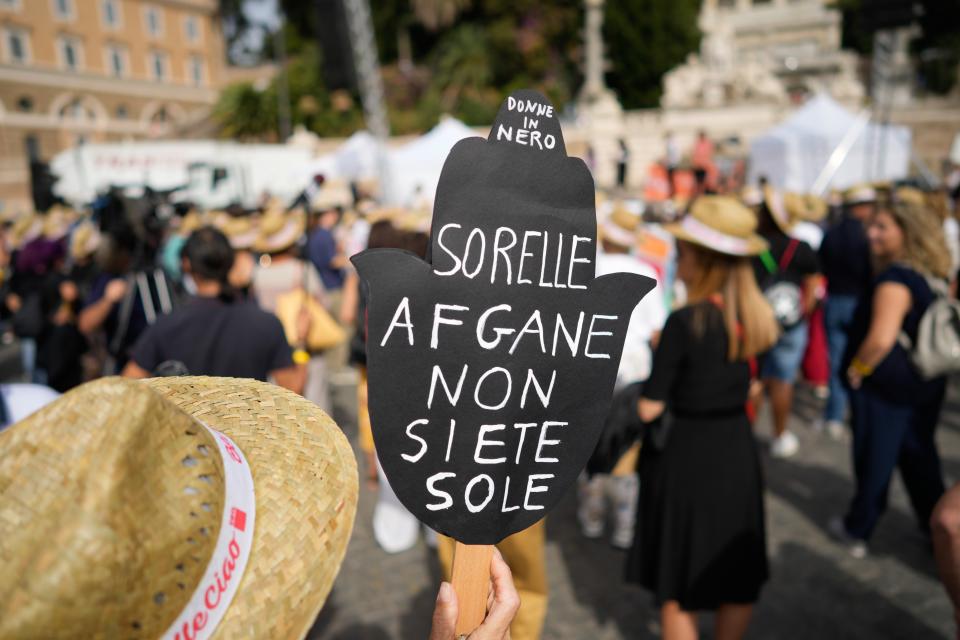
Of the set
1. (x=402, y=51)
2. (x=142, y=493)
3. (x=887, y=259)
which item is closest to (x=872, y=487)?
(x=887, y=259)

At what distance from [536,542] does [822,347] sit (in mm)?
4866

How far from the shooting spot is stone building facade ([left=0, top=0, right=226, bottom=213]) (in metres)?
38.2

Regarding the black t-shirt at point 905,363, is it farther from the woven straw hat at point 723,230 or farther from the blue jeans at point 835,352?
the blue jeans at point 835,352

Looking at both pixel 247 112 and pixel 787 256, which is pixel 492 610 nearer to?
pixel 787 256

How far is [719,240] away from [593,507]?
84.9 inches

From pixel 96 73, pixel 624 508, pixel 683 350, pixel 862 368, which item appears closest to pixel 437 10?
pixel 96 73

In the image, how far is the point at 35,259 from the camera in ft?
21.9

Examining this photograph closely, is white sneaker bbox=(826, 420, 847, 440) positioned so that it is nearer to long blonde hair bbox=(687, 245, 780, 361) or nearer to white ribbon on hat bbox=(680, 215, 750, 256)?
long blonde hair bbox=(687, 245, 780, 361)

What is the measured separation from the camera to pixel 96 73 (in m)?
43.1

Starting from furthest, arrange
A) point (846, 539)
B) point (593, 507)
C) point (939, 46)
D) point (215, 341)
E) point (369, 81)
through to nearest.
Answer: point (939, 46), point (369, 81), point (593, 507), point (846, 539), point (215, 341)

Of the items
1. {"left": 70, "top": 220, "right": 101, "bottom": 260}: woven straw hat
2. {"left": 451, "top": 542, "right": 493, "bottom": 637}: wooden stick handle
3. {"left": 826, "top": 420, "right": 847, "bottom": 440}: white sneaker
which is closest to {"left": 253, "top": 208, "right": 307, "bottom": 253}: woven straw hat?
{"left": 70, "top": 220, "right": 101, "bottom": 260}: woven straw hat

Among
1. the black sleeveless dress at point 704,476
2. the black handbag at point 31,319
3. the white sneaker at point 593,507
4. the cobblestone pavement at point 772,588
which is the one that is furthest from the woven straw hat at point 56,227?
the black sleeveless dress at point 704,476

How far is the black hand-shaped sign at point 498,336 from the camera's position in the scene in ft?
4.07

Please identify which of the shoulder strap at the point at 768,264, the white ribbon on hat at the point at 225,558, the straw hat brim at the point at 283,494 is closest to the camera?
the white ribbon on hat at the point at 225,558
